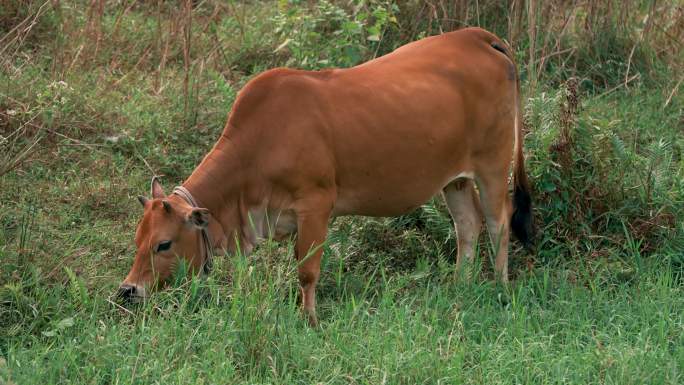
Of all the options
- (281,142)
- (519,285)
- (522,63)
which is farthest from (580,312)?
(522,63)

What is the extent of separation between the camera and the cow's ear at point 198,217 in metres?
5.29

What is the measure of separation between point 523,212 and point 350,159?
114 centimetres

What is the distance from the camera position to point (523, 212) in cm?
629

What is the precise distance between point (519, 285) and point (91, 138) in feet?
10.2

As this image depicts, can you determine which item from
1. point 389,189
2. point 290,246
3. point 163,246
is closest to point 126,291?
point 163,246

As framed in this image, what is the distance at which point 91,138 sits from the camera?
7484 millimetres

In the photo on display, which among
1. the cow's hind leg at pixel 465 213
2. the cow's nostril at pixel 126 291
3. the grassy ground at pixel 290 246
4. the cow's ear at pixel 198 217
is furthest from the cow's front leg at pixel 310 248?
the cow's hind leg at pixel 465 213

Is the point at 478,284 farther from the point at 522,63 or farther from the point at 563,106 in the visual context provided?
the point at 522,63

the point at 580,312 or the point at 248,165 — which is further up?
the point at 248,165

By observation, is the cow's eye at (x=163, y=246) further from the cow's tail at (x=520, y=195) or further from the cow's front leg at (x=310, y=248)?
the cow's tail at (x=520, y=195)

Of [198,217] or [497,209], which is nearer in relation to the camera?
[198,217]

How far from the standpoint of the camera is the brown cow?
5516 millimetres

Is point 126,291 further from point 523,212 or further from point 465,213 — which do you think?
point 523,212

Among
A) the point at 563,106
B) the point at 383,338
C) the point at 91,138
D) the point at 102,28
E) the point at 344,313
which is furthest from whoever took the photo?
the point at 102,28
